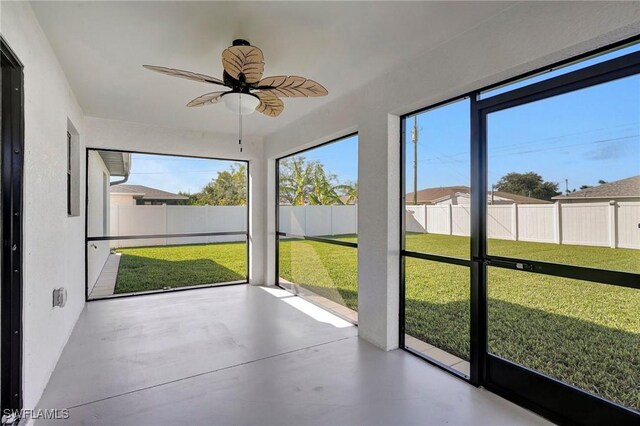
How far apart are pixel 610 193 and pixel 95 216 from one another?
18.3 feet

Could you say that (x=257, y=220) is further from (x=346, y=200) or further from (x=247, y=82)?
(x=247, y=82)

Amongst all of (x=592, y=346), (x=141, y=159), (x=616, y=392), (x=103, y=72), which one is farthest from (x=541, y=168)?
(x=141, y=159)

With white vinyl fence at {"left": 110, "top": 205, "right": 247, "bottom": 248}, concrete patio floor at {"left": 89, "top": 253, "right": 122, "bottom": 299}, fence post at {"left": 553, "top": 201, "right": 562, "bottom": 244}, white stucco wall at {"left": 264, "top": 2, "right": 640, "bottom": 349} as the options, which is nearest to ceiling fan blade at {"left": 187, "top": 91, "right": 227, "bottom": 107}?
white stucco wall at {"left": 264, "top": 2, "right": 640, "bottom": 349}

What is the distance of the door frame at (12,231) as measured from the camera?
179 centimetres

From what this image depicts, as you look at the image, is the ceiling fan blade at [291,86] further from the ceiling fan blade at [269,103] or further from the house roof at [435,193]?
the house roof at [435,193]

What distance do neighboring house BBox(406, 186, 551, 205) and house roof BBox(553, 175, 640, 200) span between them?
0.64 feet

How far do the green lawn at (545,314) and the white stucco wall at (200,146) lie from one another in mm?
3283

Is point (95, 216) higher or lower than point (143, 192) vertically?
lower

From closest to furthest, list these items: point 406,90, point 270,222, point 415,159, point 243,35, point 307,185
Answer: point 243,35 → point 406,90 → point 415,159 → point 307,185 → point 270,222

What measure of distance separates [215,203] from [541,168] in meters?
4.74

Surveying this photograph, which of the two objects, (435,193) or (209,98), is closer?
(209,98)

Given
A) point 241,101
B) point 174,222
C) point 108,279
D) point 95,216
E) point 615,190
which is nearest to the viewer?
point 615,190

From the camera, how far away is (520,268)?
2.19 meters

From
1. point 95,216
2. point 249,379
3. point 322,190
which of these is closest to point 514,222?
point 249,379
